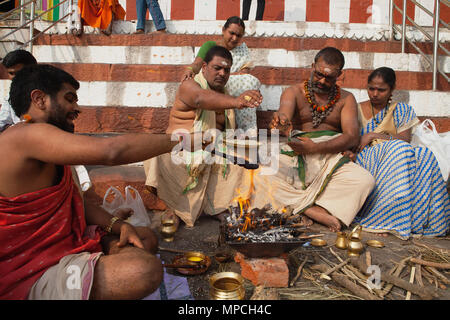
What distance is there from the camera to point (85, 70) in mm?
5496

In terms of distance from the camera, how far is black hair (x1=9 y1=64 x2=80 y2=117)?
6.54ft

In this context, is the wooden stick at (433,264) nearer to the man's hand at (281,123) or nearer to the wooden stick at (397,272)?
the wooden stick at (397,272)

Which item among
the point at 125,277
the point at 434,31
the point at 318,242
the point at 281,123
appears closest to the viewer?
the point at 125,277

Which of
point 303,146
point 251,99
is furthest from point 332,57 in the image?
point 251,99

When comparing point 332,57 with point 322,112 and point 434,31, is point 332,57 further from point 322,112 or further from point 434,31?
point 434,31

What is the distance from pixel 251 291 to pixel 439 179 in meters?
2.60

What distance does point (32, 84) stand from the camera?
1.99m

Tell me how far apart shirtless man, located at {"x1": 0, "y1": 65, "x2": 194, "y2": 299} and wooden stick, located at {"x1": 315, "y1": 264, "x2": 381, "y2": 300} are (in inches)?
51.4

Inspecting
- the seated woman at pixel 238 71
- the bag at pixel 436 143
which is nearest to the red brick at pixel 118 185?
the seated woman at pixel 238 71

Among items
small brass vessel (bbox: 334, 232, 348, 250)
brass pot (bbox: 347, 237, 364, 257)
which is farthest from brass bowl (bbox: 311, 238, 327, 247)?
brass pot (bbox: 347, 237, 364, 257)

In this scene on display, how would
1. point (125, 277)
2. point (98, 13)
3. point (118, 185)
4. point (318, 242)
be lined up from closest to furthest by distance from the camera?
point (125, 277) < point (318, 242) < point (118, 185) < point (98, 13)

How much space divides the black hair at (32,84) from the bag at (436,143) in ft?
13.5

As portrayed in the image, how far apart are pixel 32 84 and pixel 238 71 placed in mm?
3459
